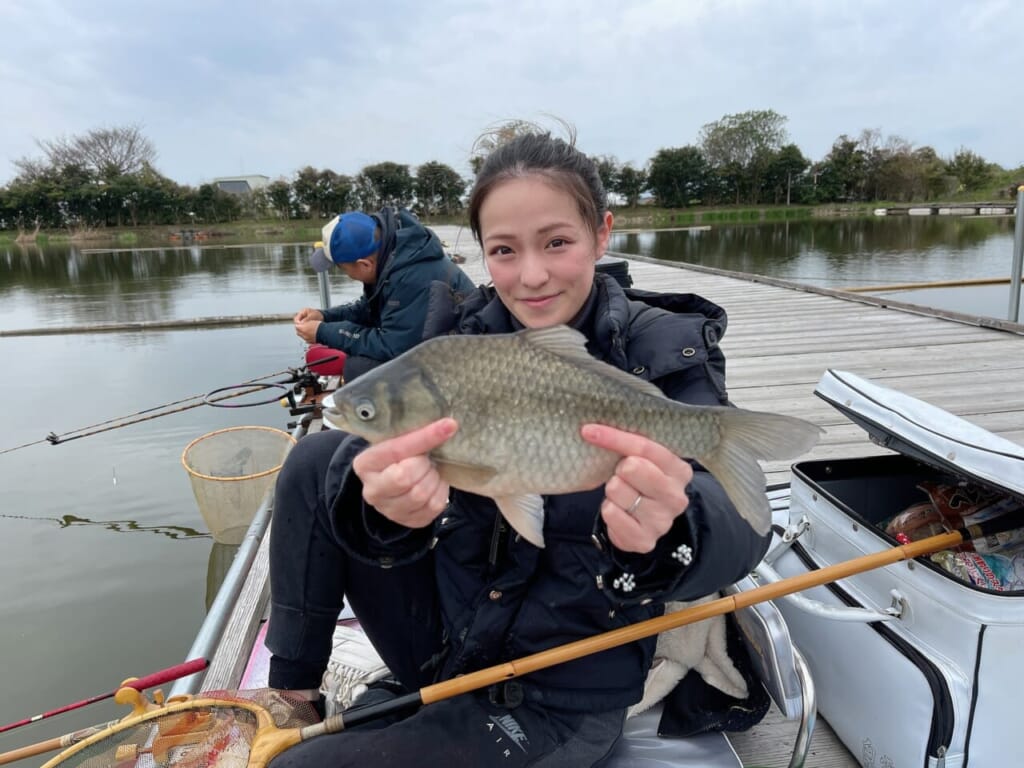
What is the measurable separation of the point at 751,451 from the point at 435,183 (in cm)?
5291

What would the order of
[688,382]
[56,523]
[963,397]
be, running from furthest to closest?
[56,523] → [963,397] → [688,382]

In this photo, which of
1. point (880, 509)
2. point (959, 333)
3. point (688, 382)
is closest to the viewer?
point (688, 382)

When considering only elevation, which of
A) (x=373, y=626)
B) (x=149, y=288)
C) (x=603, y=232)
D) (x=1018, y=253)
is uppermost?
(x=603, y=232)

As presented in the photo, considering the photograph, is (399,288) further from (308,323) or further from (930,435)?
(930,435)

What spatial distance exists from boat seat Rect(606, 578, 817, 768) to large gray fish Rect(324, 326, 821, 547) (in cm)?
46

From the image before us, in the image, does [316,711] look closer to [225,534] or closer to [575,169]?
[575,169]

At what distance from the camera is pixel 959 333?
5746 mm

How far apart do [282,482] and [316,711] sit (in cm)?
63

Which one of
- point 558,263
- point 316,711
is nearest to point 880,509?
point 558,263

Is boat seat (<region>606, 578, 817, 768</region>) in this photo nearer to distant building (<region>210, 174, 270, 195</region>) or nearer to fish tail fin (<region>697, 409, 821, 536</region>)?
fish tail fin (<region>697, 409, 821, 536</region>)

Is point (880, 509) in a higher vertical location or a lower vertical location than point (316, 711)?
higher

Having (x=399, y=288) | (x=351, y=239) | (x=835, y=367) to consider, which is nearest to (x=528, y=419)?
(x=399, y=288)

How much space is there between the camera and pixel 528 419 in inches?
49.3

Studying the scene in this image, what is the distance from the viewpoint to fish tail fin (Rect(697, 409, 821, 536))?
1200 mm
